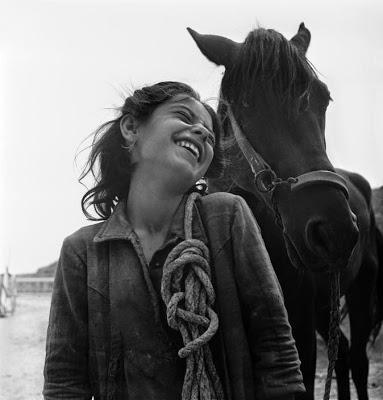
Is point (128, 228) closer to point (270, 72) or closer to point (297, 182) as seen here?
point (297, 182)

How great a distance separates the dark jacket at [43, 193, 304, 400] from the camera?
4.08ft

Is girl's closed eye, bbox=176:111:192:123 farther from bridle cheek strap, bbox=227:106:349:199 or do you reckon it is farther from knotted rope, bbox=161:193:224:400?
bridle cheek strap, bbox=227:106:349:199

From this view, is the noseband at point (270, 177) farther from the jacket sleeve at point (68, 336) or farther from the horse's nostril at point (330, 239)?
the jacket sleeve at point (68, 336)

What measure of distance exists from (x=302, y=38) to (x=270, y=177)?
105cm

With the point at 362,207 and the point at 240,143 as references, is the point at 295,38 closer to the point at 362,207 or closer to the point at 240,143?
the point at 240,143

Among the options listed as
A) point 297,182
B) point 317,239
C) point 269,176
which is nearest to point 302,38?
point 269,176

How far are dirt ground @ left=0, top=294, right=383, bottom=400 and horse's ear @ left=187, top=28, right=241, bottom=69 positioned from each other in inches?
129

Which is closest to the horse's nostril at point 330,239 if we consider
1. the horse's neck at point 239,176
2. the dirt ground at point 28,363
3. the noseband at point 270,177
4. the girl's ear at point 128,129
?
the noseband at point 270,177

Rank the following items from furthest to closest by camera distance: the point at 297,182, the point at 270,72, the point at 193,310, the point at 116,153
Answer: the point at 270,72
the point at 297,182
the point at 116,153
the point at 193,310

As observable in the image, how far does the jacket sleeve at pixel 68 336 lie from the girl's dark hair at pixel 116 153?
206 mm

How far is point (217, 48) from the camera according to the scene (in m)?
2.52

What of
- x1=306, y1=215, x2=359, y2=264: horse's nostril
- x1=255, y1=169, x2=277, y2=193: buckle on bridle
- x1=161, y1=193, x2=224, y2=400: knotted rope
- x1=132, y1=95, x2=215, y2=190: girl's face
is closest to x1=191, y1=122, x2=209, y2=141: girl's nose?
x1=132, y1=95, x2=215, y2=190: girl's face

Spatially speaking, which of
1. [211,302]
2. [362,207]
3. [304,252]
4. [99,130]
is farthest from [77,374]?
[362,207]

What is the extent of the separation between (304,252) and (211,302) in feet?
2.43
